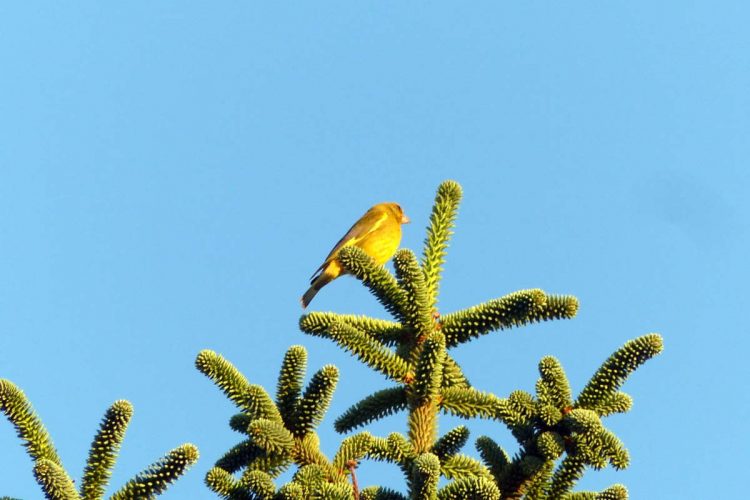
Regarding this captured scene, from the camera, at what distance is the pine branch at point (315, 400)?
183 inches

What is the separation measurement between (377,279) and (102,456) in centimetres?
164

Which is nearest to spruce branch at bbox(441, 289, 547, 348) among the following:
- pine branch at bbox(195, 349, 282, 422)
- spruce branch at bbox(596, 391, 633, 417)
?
spruce branch at bbox(596, 391, 633, 417)

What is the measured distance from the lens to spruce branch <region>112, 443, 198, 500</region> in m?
3.91

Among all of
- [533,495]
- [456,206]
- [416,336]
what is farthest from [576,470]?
[456,206]

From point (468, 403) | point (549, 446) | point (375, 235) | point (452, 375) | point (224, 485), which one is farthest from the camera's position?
point (375, 235)

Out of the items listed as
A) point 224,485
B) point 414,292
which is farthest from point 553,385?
point 224,485

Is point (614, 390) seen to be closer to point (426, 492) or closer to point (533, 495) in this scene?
point (533, 495)

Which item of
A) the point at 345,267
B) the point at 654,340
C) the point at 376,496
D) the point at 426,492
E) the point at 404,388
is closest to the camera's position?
the point at 426,492

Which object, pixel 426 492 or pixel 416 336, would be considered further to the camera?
pixel 416 336

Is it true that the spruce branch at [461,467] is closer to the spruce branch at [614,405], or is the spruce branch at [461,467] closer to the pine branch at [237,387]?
the spruce branch at [614,405]

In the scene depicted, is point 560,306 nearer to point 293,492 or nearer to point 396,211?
point 293,492

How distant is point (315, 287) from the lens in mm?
11539

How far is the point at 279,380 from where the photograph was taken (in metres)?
4.73

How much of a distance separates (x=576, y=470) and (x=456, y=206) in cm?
173
